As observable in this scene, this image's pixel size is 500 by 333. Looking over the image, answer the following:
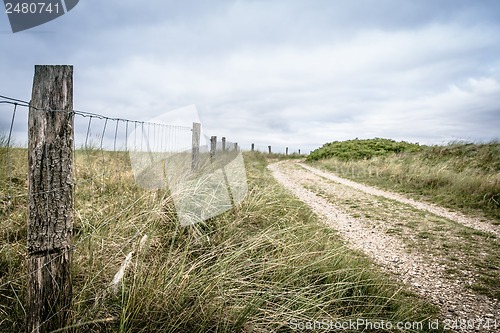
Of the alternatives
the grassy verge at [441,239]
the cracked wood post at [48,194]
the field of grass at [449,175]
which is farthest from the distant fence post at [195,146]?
the field of grass at [449,175]

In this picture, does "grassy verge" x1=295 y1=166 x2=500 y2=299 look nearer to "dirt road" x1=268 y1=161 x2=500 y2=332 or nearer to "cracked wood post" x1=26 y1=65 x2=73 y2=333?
"dirt road" x1=268 y1=161 x2=500 y2=332

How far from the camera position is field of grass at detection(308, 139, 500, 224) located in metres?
7.25

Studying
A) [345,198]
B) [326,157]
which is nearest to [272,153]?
[326,157]

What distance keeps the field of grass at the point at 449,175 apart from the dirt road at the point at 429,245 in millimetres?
846

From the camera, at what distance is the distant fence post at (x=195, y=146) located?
682 cm

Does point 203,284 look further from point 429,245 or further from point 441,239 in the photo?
point 441,239

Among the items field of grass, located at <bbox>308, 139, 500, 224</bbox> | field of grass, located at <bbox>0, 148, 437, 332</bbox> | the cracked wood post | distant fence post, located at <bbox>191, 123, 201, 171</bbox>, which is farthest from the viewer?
field of grass, located at <bbox>308, 139, 500, 224</bbox>

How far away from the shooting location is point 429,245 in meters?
4.57

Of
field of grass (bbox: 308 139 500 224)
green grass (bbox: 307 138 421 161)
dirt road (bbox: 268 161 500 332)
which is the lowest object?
dirt road (bbox: 268 161 500 332)

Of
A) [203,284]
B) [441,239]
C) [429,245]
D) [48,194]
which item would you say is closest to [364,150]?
[441,239]

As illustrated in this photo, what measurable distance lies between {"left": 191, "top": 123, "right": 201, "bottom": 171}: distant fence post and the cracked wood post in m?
4.90

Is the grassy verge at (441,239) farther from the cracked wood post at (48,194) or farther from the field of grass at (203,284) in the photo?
the cracked wood post at (48,194)

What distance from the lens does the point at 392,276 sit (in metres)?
3.45

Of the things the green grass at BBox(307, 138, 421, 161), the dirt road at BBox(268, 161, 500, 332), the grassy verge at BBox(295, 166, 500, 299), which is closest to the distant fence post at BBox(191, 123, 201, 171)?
the dirt road at BBox(268, 161, 500, 332)
